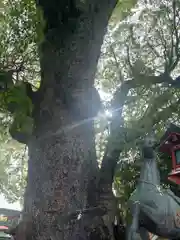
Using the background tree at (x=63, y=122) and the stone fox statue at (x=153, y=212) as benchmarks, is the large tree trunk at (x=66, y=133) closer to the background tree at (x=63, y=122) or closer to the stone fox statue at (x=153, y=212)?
the background tree at (x=63, y=122)

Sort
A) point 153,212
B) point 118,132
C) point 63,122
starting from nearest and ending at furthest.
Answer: point 153,212 → point 63,122 → point 118,132

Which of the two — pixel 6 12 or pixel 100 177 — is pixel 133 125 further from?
pixel 6 12

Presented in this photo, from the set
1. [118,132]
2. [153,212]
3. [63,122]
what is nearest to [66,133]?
[63,122]

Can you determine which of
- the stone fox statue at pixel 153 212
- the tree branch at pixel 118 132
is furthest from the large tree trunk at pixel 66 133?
the tree branch at pixel 118 132

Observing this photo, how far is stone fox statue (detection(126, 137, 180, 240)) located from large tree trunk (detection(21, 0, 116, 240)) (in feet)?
1.72

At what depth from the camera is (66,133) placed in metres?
5.77

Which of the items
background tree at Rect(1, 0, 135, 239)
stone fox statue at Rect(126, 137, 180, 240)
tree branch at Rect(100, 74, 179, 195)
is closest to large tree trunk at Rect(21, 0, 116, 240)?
background tree at Rect(1, 0, 135, 239)

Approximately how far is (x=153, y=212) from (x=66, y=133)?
1808mm

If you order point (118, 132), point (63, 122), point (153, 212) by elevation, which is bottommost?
point (153, 212)

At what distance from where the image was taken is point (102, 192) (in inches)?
243

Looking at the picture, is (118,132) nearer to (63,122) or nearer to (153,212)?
(63,122)

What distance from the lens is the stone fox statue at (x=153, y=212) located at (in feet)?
18.6

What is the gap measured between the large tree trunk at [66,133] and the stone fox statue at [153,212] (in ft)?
1.72

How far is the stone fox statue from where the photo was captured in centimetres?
566
